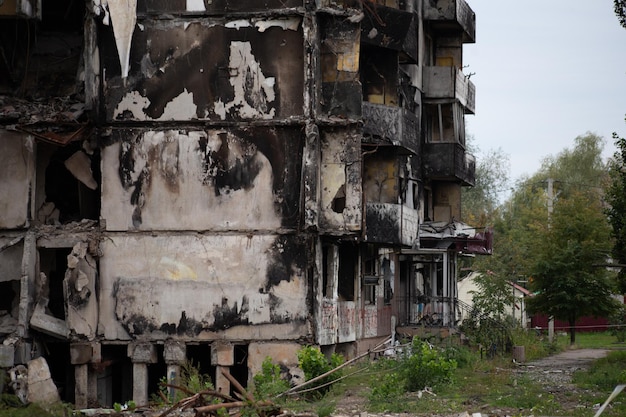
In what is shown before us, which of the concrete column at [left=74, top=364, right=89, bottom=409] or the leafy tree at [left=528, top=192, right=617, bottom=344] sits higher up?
the leafy tree at [left=528, top=192, right=617, bottom=344]

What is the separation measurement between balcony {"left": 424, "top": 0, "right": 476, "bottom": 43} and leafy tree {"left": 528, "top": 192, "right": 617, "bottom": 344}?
909 cm

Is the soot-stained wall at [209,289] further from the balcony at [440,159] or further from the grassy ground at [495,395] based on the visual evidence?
the balcony at [440,159]

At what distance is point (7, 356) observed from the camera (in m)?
27.0

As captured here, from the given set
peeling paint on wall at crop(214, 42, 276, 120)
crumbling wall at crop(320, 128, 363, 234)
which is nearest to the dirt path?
crumbling wall at crop(320, 128, 363, 234)

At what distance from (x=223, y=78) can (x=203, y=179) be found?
248cm

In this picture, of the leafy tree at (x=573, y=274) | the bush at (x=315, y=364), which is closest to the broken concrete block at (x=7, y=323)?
the bush at (x=315, y=364)

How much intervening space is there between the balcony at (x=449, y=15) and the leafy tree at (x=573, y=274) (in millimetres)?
9095

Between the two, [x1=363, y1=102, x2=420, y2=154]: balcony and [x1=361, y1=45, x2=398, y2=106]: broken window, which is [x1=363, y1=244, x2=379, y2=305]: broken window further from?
[x1=361, y1=45, x2=398, y2=106]: broken window

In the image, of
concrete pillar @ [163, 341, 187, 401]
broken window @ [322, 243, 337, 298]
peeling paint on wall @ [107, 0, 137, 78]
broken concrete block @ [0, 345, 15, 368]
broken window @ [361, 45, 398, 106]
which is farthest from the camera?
broken window @ [361, 45, 398, 106]

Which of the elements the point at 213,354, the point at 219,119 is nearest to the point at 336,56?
the point at 219,119

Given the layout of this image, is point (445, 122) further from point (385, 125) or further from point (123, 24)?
point (123, 24)

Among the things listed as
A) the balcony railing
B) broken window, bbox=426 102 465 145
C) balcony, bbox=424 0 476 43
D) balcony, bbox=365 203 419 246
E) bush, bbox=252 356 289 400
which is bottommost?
bush, bbox=252 356 289 400

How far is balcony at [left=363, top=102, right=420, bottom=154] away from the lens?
38844 mm

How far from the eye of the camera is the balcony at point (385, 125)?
3884 centimetres
